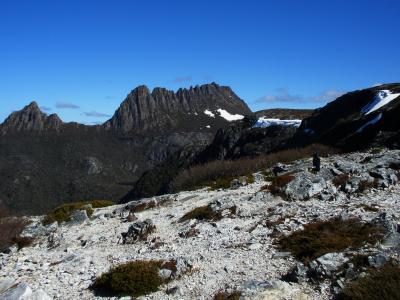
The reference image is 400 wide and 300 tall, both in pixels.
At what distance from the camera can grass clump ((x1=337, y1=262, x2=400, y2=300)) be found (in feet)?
41.7

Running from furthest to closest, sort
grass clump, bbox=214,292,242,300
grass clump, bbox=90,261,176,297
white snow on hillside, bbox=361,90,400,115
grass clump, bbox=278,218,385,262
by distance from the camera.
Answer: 1. white snow on hillside, bbox=361,90,400,115
2. grass clump, bbox=278,218,385,262
3. grass clump, bbox=90,261,176,297
4. grass clump, bbox=214,292,242,300

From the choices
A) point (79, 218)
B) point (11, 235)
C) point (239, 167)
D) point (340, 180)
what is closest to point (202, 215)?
point (340, 180)

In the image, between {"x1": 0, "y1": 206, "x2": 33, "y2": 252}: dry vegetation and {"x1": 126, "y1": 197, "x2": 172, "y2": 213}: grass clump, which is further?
{"x1": 126, "y1": 197, "x2": 172, "y2": 213}: grass clump

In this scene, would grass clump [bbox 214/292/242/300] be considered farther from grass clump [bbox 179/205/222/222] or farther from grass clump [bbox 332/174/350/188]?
grass clump [bbox 332/174/350/188]

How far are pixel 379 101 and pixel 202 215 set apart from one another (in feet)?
367

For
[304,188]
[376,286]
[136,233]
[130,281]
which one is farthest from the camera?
[304,188]

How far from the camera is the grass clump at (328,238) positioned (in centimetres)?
1775

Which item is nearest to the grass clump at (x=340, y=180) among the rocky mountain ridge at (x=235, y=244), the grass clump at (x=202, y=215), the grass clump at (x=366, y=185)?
the rocky mountain ridge at (x=235, y=244)

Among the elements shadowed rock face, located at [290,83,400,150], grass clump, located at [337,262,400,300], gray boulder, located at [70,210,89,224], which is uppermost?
shadowed rock face, located at [290,83,400,150]

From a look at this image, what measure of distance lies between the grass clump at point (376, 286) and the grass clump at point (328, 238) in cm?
309

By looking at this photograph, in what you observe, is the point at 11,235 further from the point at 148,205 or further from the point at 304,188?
the point at 304,188

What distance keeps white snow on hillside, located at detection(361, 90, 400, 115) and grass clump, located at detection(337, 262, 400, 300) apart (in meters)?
113

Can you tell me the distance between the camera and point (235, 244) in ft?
68.0

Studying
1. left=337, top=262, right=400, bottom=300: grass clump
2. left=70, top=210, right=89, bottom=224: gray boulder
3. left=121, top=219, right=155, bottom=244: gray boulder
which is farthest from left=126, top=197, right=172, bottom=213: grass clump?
left=337, top=262, right=400, bottom=300: grass clump
